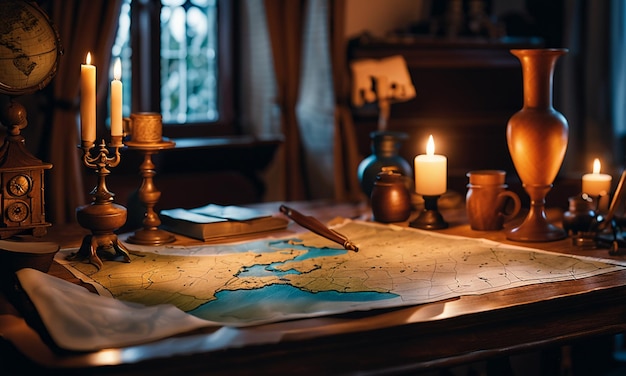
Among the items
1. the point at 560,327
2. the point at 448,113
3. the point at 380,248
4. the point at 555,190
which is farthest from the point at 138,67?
the point at 560,327

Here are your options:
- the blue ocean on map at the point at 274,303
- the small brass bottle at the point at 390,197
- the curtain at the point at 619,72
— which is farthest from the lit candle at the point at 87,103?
the curtain at the point at 619,72

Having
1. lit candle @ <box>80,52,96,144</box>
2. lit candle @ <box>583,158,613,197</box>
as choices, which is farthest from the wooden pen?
lit candle @ <box>583,158,613,197</box>

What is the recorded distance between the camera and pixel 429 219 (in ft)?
8.27

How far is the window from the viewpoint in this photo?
4.41m

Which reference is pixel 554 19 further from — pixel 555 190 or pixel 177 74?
pixel 177 74

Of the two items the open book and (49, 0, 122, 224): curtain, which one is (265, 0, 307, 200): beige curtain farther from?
the open book

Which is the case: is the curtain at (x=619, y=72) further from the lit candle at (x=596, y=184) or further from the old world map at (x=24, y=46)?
the old world map at (x=24, y=46)

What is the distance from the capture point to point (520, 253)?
2.17m

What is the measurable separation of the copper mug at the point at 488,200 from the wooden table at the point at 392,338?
52cm

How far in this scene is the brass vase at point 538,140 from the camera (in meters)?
2.32

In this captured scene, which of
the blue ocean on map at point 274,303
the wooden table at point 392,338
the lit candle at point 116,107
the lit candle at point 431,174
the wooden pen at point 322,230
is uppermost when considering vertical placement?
the lit candle at point 116,107

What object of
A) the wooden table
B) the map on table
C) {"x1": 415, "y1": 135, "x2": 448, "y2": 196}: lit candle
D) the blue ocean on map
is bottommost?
the wooden table

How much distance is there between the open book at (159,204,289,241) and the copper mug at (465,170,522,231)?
0.54 metres

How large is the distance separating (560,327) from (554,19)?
13.1 ft
